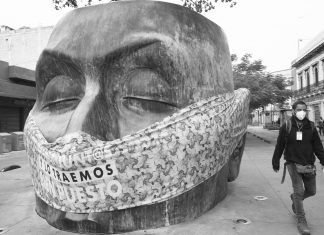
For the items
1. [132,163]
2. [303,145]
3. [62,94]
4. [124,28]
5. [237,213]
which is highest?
[124,28]

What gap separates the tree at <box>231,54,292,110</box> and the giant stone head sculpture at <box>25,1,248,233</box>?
40.4 ft

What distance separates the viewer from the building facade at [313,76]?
30297 millimetres

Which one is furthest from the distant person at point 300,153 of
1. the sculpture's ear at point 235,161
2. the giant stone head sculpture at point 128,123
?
the sculpture's ear at point 235,161

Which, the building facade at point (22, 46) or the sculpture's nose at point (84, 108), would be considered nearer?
the sculpture's nose at point (84, 108)

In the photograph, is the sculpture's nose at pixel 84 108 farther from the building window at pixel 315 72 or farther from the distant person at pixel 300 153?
the building window at pixel 315 72

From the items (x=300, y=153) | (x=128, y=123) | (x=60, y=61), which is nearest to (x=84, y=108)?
(x=128, y=123)

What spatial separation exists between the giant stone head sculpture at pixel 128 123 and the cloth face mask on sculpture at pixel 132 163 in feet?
0.04

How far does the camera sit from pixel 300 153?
3.87 m

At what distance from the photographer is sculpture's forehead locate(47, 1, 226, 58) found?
3.93 m

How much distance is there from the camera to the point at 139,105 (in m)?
→ 3.98

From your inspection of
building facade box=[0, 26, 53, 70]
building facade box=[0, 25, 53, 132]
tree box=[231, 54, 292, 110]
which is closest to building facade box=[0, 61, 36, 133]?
building facade box=[0, 25, 53, 132]

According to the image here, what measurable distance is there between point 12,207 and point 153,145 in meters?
2.90

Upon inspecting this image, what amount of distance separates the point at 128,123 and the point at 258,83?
14.2 meters

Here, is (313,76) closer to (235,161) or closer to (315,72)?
(315,72)
